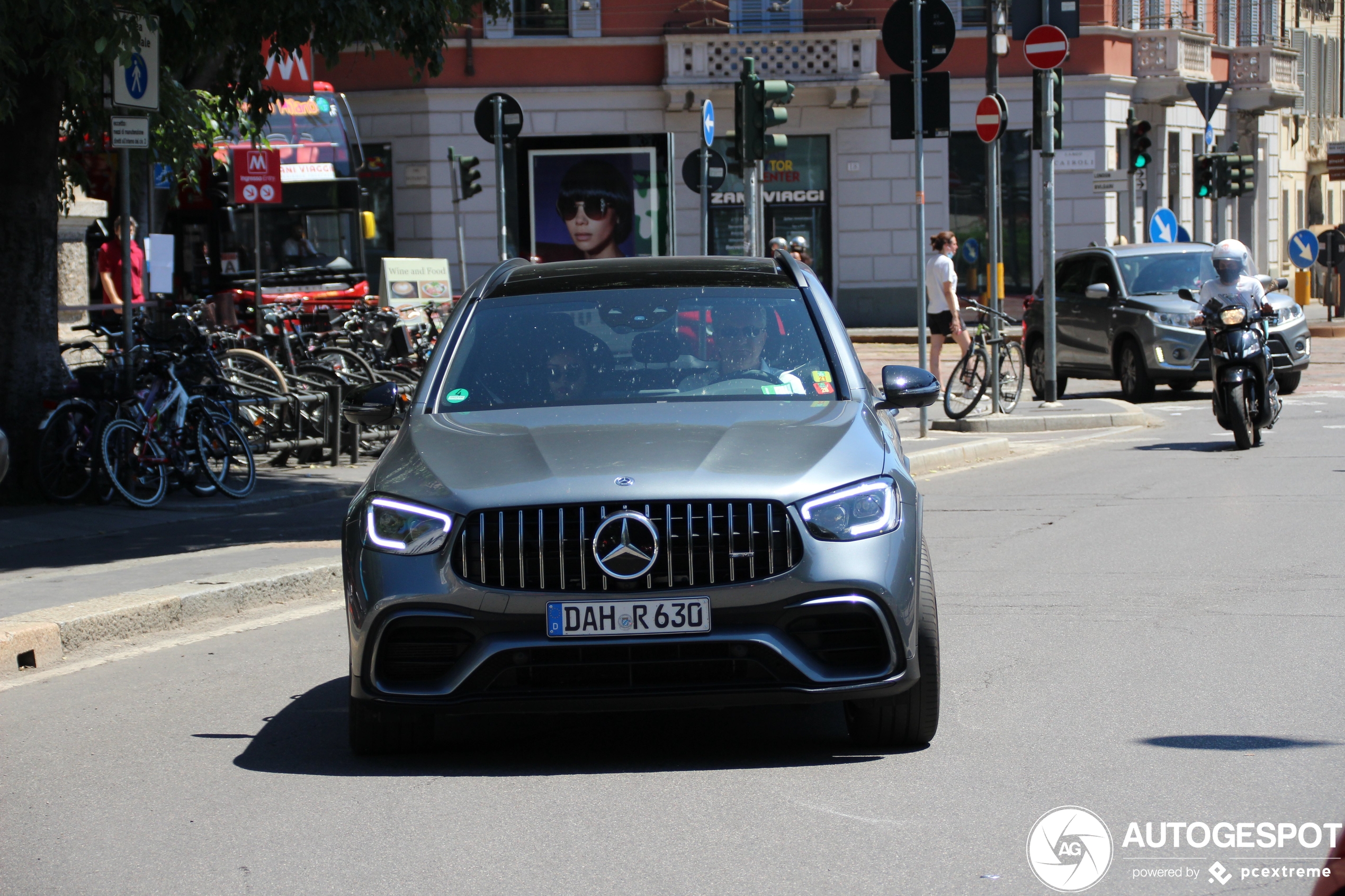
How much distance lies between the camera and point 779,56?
34.7m

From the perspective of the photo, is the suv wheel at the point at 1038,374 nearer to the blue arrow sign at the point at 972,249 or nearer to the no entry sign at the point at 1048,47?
the no entry sign at the point at 1048,47

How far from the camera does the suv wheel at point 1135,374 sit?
816 inches

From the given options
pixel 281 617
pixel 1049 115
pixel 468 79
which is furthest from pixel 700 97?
pixel 281 617

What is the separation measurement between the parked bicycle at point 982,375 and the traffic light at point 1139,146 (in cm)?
1217

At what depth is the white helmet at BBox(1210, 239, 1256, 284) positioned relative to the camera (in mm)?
15242

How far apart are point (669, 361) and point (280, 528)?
18.4 ft

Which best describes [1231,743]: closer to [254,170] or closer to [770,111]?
[770,111]

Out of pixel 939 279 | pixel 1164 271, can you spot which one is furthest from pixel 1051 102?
pixel 1164 271

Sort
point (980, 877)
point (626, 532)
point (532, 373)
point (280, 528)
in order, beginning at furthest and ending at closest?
point (280, 528) → point (532, 373) → point (626, 532) → point (980, 877)

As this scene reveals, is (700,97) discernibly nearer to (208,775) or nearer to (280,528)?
(280,528)

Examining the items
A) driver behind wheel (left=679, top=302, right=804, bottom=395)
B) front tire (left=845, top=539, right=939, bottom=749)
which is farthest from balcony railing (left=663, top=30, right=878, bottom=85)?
front tire (left=845, top=539, right=939, bottom=749)

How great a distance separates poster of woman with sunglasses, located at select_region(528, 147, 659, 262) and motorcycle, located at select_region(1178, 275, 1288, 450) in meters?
20.5

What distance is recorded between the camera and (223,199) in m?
26.4
